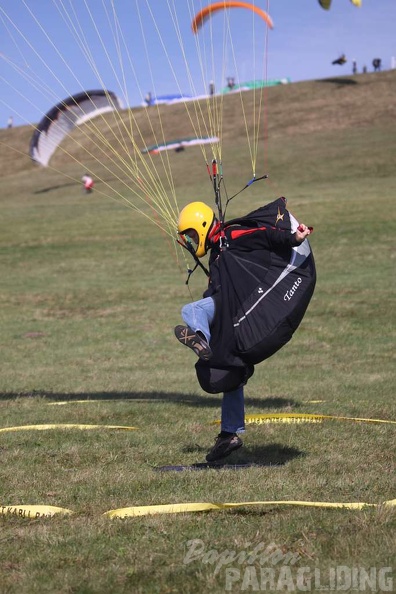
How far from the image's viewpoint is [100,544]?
513cm

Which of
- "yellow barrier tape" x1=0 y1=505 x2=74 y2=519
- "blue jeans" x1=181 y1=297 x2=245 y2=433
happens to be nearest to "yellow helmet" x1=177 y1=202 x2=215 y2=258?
"blue jeans" x1=181 y1=297 x2=245 y2=433

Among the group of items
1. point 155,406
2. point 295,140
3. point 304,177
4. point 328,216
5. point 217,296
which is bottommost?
point 155,406

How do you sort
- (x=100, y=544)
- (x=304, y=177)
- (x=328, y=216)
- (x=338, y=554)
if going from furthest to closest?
(x=304, y=177) < (x=328, y=216) < (x=100, y=544) < (x=338, y=554)

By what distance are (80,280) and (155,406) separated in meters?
16.3

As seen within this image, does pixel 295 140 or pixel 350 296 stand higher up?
pixel 295 140

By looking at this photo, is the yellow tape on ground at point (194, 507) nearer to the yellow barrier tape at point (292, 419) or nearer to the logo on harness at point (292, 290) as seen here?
the logo on harness at point (292, 290)

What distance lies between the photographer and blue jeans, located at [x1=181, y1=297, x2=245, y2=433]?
22.5 feet

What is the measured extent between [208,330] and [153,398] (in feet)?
17.9

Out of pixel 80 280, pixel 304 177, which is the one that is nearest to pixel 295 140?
pixel 304 177

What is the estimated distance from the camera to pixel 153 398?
12.1 m

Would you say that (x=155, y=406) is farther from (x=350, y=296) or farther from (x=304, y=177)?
(x=304, y=177)

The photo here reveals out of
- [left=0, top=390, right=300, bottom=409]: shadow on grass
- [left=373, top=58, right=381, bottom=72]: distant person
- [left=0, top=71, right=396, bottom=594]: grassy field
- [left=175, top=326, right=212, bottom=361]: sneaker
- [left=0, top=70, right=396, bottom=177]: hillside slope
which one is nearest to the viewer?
[left=0, top=71, right=396, bottom=594]: grassy field

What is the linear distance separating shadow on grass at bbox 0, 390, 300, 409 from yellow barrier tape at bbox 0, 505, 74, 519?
529 centimetres

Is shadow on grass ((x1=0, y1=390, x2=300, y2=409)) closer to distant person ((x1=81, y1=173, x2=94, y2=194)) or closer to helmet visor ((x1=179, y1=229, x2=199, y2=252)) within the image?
helmet visor ((x1=179, y1=229, x2=199, y2=252))
